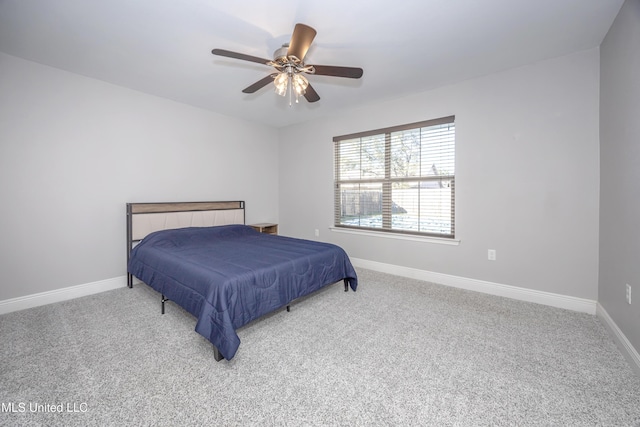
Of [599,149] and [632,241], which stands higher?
[599,149]

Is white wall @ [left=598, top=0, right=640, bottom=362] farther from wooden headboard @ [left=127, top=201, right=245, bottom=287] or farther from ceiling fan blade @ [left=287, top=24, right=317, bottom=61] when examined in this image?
wooden headboard @ [left=127, top=201, right=245, bottom=287]

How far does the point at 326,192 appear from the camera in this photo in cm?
457

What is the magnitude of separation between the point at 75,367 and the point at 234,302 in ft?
3.57

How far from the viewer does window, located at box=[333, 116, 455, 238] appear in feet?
11.1

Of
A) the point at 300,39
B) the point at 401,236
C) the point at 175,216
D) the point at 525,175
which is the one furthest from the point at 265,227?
the point at 525,175

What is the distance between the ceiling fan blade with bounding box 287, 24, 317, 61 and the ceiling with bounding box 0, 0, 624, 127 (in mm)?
289

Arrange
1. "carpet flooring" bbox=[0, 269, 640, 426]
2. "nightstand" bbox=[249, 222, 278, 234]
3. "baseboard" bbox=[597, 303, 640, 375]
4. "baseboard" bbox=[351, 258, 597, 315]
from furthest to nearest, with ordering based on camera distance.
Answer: "nightstand" bbox=[249, 222, 278, 234]
"baseboard" bbox=[351, 258, 597, 315]
"baseboard" bbox=[597, 303, 640, 375]
"carpet flooring" bbox=[0, 269, 640, 426]

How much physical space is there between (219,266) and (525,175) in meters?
3.18

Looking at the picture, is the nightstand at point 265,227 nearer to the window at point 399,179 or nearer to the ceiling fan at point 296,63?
the window at point 399,179

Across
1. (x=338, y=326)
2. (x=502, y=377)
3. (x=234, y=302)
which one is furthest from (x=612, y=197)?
(x=234, y=302)

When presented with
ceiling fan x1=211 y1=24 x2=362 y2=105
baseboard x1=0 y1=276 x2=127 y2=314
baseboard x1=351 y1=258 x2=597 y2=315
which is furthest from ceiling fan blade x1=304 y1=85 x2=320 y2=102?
baseboard x1=0 y1=276 x2=127 y2=314

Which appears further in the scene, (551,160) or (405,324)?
(551,160)

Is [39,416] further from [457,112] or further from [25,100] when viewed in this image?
[457,112]

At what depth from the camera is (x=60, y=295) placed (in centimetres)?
292
